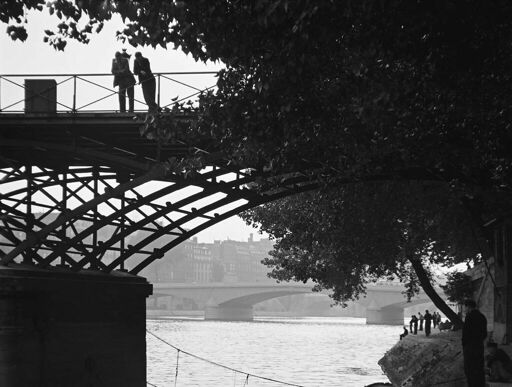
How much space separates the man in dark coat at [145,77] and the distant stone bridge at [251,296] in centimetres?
8882

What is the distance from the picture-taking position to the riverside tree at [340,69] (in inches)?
441

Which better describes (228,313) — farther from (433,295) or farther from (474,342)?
(474,342)

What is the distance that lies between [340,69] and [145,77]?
6.90 meters

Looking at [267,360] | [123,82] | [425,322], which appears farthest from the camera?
[267,360]

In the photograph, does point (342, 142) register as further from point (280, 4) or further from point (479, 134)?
point (280, 4)

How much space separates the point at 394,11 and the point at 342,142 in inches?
164

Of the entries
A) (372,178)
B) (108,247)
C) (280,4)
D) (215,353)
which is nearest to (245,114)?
(280,4)

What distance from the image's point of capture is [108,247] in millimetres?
23016

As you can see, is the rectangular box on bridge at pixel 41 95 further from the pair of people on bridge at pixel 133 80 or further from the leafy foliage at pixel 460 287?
the leafy foliage at pixel 460 287

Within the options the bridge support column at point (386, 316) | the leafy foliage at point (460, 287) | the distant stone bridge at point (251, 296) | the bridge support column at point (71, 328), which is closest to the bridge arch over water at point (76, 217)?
the bridge support column at point (71, 328)

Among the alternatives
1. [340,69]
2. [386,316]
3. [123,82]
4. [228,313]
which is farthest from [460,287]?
[228,313]

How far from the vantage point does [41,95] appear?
20375 mm

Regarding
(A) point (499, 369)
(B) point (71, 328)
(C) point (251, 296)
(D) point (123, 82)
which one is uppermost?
(D) point (123, 82)

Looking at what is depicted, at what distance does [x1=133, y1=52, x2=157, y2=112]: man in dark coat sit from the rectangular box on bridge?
6.30ft
